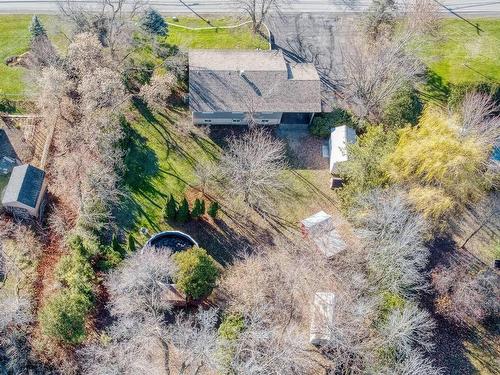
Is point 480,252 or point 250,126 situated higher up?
point 250,126

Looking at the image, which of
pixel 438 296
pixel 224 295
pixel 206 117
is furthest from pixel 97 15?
pixel 438 296

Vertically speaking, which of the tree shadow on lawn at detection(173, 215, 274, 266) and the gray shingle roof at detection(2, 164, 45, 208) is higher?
the gray shingle roof at detection(2, 164, 45, 208)

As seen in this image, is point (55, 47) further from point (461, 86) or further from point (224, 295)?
point (461, 86)

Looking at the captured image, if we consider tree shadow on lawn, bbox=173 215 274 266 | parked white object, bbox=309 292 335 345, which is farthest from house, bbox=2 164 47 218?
parked white object, bbox=309 292 335 345

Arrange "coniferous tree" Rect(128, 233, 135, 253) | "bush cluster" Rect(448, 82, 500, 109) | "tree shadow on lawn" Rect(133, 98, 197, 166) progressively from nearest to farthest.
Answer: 1. "coniferous tree" Rect(128, 233, 135, 253)
2. "tree shadow on lawn" Rect(133, 98, 197, 166)
3. "bush cluster" Rect(448, 82, 500, 109)

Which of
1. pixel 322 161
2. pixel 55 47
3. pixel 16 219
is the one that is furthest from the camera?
pixel 55 47

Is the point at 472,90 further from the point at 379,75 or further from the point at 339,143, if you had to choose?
the point at 339,143

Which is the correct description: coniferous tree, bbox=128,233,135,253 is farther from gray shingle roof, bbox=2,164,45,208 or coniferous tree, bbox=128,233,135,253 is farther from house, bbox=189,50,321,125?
house, bbox=189,50,321,125

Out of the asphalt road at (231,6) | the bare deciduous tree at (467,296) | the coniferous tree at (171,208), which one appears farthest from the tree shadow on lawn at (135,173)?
the bare deciduous tree at (467,296)
